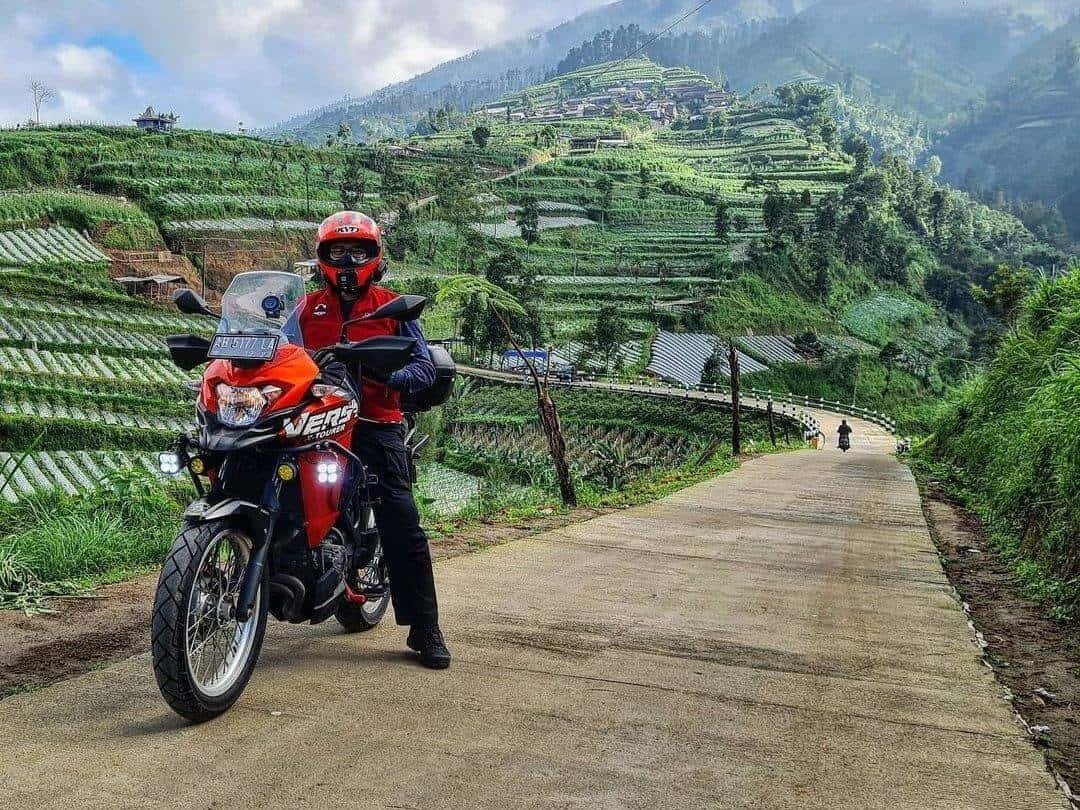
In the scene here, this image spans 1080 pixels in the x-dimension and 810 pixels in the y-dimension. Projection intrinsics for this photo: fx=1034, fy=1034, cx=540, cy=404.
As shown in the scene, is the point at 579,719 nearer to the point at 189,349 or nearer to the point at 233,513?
the point at 233,513

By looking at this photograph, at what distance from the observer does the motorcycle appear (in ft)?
10.1

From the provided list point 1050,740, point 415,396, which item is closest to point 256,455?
point 415,396

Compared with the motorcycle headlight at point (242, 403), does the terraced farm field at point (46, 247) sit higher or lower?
higher

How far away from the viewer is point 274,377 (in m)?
3.28

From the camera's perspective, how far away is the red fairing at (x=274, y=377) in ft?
10.7

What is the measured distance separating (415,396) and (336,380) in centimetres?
53

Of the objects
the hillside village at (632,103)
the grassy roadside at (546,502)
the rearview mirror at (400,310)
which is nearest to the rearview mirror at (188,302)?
the rearview mirror at (400,310)

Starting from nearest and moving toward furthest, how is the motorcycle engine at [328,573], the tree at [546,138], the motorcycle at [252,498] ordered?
the motorcycle at [252,498], the motorcycle engine at [328,573], the tree at [546,138]

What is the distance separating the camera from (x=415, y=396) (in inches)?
162

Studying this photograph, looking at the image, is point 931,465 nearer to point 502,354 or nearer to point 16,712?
point 16,712

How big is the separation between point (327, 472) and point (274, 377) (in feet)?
1.31

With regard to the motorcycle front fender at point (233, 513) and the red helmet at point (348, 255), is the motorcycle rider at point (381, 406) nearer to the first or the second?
→ the red helmet at point (348, 255)

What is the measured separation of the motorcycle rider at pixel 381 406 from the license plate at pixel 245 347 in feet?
2.15

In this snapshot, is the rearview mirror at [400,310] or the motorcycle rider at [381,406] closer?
the rearview mirror at [400,310]
